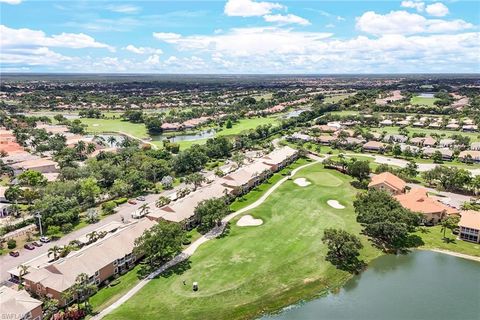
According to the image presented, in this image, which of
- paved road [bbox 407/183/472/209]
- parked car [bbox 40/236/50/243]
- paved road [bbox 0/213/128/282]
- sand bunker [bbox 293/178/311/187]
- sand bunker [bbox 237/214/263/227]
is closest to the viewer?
paved road [bbox 0/213/128/282]

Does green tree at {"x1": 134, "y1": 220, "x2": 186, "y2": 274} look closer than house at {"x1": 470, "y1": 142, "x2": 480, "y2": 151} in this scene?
Yes

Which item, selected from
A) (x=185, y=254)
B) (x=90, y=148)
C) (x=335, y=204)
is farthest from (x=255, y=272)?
(x=90, y=148)

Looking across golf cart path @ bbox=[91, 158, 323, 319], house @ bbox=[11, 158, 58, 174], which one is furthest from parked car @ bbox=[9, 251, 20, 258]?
house @ bbox=[11, 158, 58, 174]

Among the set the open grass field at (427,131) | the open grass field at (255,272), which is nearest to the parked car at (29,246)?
the open grass field at (255,272)

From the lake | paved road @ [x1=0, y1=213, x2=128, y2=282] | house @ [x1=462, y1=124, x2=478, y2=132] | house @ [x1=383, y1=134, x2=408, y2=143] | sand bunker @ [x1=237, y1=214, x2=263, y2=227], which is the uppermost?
house @ [x1=462, y1=124, x2=478, y2=132]

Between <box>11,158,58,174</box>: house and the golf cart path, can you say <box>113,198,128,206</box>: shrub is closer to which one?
the golf cart path

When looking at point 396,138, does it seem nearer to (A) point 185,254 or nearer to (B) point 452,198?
(B) point 452,198

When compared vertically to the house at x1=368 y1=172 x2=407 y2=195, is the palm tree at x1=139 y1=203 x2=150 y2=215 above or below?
below
